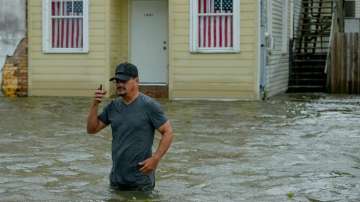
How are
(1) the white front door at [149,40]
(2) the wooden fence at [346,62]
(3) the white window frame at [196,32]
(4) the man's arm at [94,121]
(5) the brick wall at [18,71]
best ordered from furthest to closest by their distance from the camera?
(2) the wooden fence at [346,62] < (1) the white front door at [149,40] < (5) the brick wall at [18,71] < (3) the white window frame at [196,32] < (4) the man's arm at [94,121]

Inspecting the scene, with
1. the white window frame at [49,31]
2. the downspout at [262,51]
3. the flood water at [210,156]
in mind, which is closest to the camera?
the flood water at [210,156]

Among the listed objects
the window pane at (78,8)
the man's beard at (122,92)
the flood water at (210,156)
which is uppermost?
the window pane at (78,8)


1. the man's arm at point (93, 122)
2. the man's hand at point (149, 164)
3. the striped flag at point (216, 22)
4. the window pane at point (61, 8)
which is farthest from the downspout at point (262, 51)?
the man's hand at point (149, 164)

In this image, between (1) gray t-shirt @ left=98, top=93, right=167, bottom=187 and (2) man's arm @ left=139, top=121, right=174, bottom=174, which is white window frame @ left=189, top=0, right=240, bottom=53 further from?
(2) man's arm @ left=139, top=121, right=174, bottom=174

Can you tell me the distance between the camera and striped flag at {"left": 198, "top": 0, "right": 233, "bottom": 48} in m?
19.8

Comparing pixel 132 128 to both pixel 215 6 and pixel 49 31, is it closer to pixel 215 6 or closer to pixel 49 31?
pixel 215 6

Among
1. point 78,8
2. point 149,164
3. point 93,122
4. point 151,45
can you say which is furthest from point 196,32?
point 149,164

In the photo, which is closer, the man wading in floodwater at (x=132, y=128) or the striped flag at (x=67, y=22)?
the man wading in floodwater at (x=132, y=128)

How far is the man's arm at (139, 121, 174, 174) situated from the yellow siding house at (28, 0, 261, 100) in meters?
12.2

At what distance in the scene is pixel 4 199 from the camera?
324 inches

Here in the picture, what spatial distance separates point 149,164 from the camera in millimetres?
7602

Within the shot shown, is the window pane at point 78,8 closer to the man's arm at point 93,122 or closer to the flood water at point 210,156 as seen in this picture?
the flood water at point 210,156

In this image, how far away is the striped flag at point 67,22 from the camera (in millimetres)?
20609

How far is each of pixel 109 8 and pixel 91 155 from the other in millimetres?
9534
